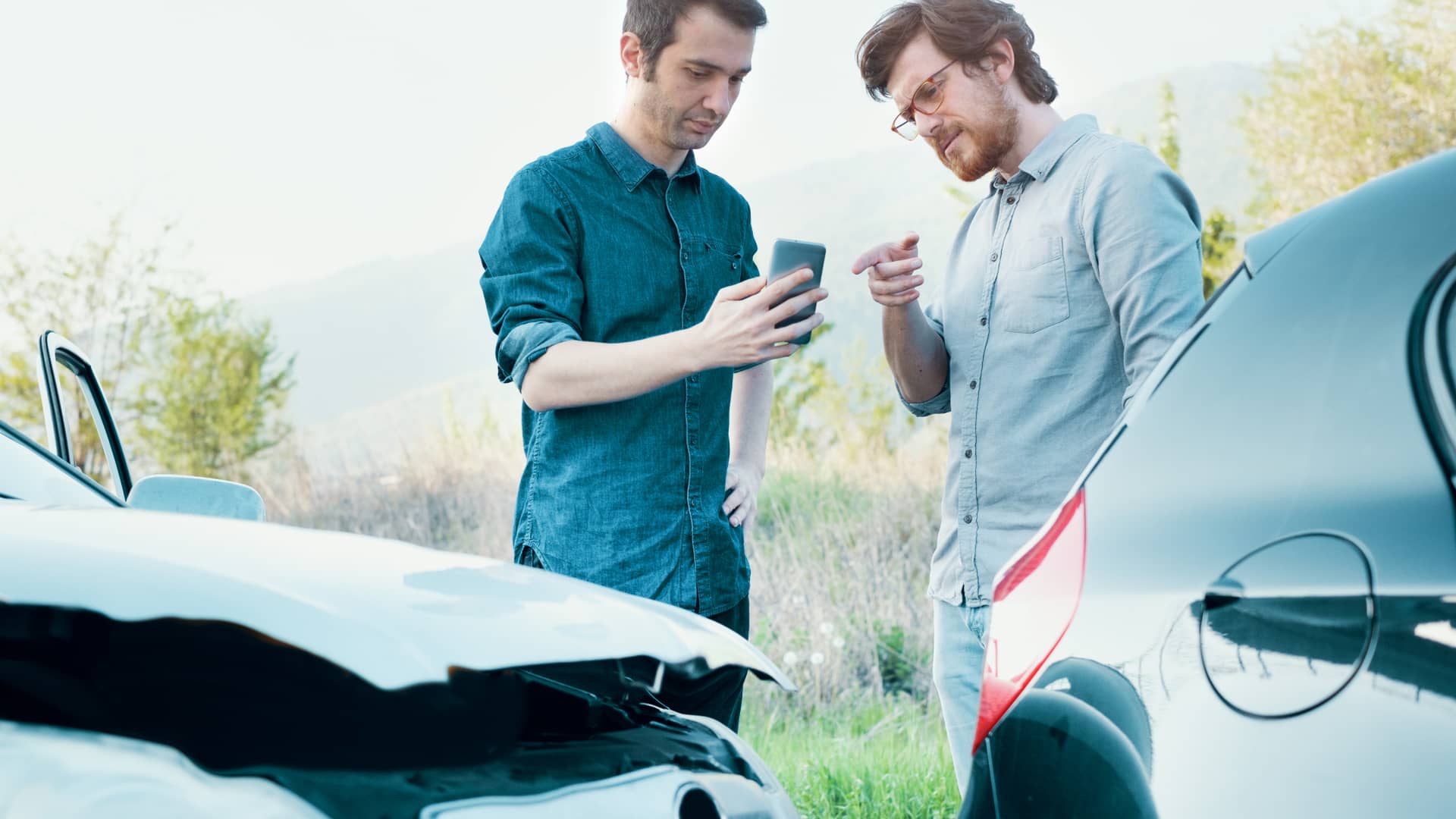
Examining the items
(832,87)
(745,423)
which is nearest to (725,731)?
(745,423)

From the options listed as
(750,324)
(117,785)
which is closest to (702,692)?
(117,785)

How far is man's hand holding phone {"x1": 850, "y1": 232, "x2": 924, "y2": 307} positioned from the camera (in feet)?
7.28

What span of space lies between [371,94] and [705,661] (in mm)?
44394

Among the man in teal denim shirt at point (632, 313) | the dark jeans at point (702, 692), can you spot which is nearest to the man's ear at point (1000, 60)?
the man in teal denim shirt at point (632, 313)

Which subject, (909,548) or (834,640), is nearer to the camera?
(834,640)

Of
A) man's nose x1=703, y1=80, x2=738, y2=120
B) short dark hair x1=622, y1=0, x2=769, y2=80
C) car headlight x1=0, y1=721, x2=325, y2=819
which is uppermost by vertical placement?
short dark hair x1=622, y1=0, x2=769, y2=80

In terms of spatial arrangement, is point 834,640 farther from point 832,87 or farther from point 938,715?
point 832,87

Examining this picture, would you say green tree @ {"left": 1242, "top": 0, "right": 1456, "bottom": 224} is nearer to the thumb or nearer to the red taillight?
the thumb

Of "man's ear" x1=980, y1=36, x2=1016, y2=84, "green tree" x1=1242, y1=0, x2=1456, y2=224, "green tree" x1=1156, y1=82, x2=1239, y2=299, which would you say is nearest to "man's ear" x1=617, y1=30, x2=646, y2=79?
"man's ear" x1=980, y1=36, x2=1016, y2=84

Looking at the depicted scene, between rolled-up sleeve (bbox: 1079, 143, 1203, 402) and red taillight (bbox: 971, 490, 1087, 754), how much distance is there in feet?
2.04

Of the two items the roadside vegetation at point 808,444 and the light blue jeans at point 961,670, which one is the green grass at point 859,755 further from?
the light blue jeans at point 961,670

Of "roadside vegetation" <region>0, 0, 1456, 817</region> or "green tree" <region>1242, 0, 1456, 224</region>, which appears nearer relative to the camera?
"roadside vegetation" <region>0, 0, 1456, 817</region>

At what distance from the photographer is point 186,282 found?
15.4 meters

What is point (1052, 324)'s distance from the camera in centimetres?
212
